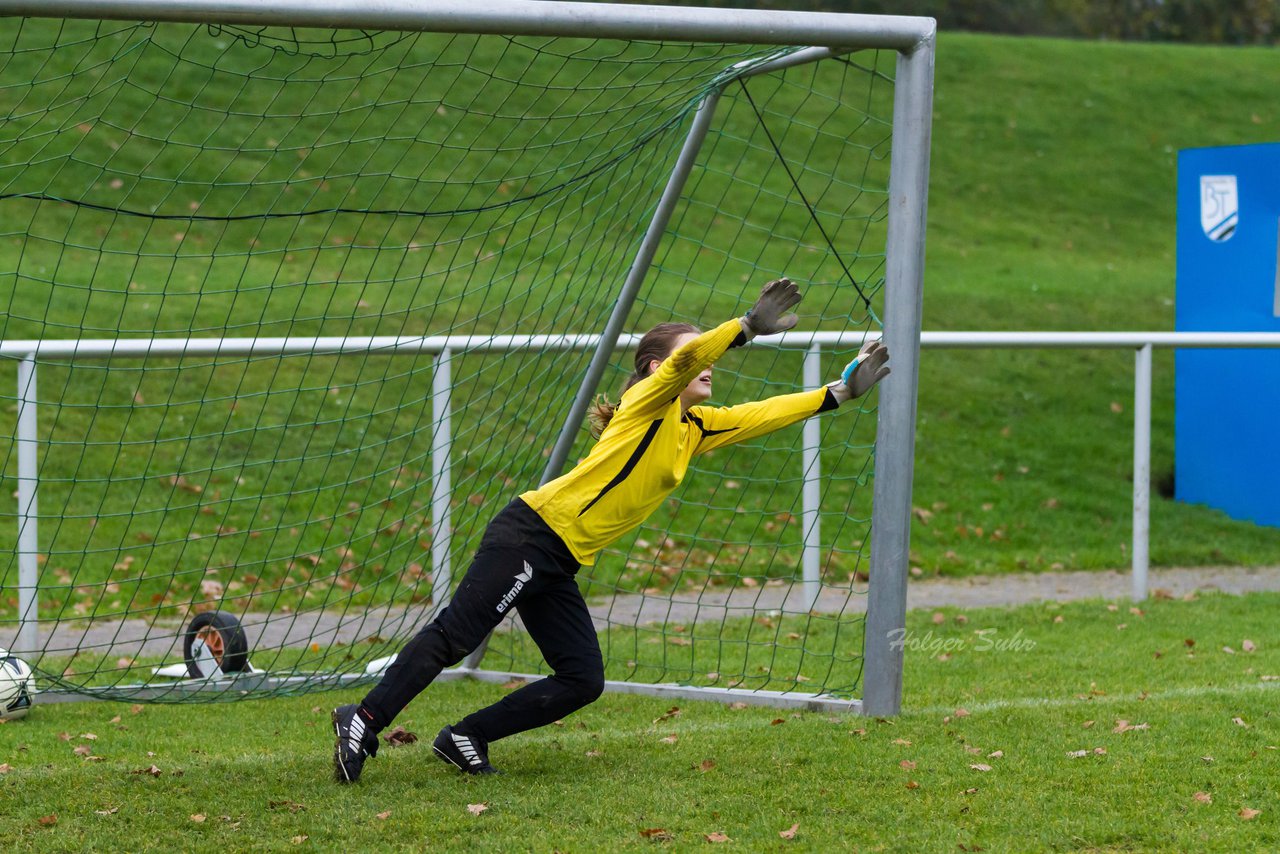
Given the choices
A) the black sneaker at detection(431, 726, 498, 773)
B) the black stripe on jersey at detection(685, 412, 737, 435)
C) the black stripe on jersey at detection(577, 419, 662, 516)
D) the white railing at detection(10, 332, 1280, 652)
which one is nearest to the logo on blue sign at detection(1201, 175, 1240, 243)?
the white railing at detection(10, 332, 1280, 652)

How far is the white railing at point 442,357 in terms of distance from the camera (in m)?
5.89

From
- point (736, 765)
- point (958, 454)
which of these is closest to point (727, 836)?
point (736, 765)

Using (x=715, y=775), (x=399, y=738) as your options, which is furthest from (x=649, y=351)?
(x=399, y=738)

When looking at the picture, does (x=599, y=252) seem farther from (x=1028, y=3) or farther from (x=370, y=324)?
(x=1028, y=3)

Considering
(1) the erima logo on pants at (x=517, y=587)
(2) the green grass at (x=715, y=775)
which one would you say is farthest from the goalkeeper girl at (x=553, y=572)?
(2) the green grass at (x=715, y=775)

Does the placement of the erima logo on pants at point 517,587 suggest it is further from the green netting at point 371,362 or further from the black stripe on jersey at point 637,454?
the green netting at point 371,362

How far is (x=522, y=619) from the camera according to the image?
4422 millimetres

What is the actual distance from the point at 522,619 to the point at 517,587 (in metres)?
0.13

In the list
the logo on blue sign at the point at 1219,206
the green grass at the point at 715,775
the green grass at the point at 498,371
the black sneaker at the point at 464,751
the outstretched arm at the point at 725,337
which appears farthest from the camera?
the logo on blue sign at the point at 1219,206

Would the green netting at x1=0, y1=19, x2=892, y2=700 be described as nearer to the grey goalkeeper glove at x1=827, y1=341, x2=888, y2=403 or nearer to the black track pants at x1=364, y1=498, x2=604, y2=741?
the grey goalkeeper glove at x1=827, y1=341, x2=888, y2=403

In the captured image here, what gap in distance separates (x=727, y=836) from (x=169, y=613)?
4552 mm

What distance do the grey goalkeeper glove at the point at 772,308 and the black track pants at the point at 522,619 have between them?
92 cm

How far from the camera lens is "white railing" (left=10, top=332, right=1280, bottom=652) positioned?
5.89 m

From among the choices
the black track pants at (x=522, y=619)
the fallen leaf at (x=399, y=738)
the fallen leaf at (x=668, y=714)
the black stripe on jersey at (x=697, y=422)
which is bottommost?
the fallen leaf at (x=399, y=738)
